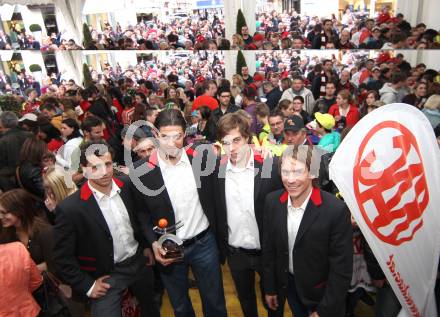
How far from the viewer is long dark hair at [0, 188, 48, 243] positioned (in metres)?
2.55

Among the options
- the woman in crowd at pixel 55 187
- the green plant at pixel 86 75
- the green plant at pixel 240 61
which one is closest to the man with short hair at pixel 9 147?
the woman in crowd at pixel 55 187

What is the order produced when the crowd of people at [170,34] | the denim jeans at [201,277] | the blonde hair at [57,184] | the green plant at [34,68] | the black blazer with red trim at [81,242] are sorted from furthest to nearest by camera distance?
1. the green plant at [34,68]
2. the crowd of people at [170,34]
3. the blonde hair at [57,184]
4. the denim jeans at [201,277]
5. the black blazer with red trim at [81,242]

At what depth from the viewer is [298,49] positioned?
8.59 metres

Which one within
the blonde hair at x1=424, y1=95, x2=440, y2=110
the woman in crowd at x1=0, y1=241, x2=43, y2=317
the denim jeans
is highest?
the blonde hair at x1=424, y1=95, x2=440, y2=110

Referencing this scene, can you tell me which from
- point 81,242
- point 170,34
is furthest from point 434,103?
point 170,34

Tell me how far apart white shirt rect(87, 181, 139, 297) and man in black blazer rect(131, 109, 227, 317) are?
5.1 inches

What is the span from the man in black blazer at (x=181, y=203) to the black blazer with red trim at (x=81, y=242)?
0.32 meters

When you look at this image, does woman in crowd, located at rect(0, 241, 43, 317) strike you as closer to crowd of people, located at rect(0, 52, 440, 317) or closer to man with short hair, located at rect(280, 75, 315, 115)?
crowd of people, located at rect(0, 52, 440, 317)

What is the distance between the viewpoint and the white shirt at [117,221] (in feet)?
7.93

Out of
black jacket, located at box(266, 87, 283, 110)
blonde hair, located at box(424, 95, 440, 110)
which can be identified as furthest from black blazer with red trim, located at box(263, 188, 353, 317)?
black jacket, located at box(266, 87, 283, 110)

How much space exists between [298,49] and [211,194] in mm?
6842

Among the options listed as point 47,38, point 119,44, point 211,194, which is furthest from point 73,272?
point 47,38

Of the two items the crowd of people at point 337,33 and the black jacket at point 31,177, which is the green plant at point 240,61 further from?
the black jacket at point 31,177

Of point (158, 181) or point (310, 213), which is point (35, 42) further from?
point (310, 213)
